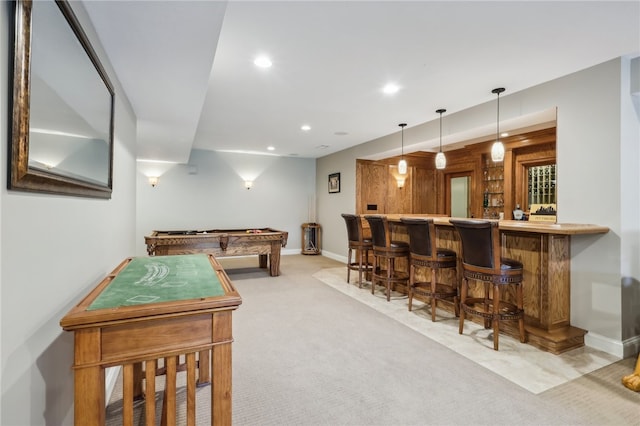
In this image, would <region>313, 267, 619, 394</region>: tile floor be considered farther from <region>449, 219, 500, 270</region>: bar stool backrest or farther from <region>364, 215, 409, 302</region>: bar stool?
<region>449, 219, 500, 270</region>: bar stool backrest

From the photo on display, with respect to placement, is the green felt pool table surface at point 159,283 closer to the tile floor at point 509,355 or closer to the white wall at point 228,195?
the tile floor at point 509,355

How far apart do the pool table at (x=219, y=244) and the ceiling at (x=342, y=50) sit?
5.17ft

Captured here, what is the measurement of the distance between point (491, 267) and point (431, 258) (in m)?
0.69

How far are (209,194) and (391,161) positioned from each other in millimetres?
4207

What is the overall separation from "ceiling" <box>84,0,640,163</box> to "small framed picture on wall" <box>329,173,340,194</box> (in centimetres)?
310

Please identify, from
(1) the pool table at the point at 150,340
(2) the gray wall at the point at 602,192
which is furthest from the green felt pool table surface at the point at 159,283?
(2) the gray wall at the point at 602,192

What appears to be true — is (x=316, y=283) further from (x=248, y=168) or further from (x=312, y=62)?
(x=248, y=168)

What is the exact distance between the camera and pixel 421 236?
11.1ft

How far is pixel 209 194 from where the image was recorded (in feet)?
23.2

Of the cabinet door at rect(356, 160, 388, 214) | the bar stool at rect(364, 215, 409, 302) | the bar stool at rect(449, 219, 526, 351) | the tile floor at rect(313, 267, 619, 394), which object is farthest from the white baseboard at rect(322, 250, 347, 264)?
the bar stool at rect(449, 219, 526, 351)

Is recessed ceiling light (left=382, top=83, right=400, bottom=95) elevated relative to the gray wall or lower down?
elevated

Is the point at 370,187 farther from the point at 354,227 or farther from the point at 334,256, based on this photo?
the point at 354,227

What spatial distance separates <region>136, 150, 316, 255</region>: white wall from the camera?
6.65m

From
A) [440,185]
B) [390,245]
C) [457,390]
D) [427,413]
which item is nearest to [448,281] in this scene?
[390,245]
